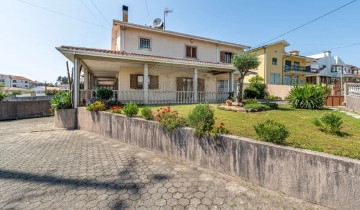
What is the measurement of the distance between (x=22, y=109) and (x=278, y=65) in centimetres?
3595

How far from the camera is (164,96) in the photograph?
50.2 feet

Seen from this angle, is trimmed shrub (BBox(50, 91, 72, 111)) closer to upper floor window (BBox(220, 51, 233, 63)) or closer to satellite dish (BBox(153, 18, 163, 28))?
satellite dish (BBox(153, 18, 163, 28))

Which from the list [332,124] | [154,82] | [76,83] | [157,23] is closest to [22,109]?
[76,83]

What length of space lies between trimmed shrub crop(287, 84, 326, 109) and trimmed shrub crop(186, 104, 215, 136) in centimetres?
701

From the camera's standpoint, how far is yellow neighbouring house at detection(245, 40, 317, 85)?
31.2m

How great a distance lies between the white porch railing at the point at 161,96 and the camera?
12.7m

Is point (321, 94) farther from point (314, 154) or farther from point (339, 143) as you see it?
point (314, 154)

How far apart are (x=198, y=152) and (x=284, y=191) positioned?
2.09 meters

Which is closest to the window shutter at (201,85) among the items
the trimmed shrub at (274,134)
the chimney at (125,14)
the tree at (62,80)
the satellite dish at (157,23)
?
the satellite dish at (157,23)

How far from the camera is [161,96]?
15133mm

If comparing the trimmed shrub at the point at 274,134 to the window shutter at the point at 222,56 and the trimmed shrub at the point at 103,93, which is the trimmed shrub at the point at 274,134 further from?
the window shutter at the point at 222,56

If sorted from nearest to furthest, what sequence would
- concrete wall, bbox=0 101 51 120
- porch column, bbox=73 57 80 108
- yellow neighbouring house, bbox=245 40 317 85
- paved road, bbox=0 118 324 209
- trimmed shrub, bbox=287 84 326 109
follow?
paved road, bbox=0 118 324 209, trimmed shrub, bbox=287 84 326 109, porch column, bbox=73 57 80 108, concrete wall, bbox=0 101 51 120, yellow neighbouring house, bbox=245 40 317 85

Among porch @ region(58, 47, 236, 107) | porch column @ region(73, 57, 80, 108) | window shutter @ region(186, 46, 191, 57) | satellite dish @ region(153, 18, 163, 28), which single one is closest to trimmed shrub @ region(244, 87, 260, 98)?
porch @ region(58, 47, 236, 107)

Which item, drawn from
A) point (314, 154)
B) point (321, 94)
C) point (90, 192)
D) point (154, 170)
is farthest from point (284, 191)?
point (321, 94)
